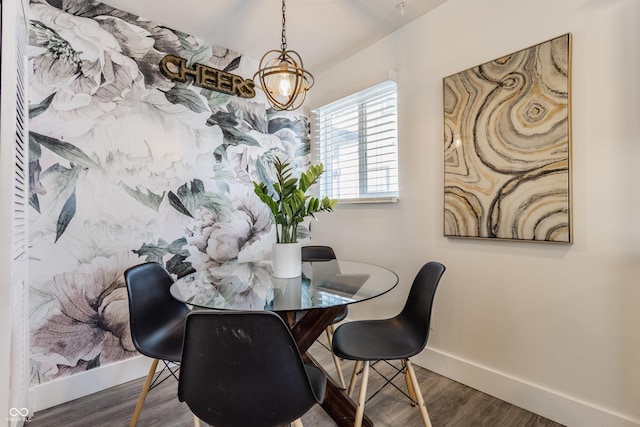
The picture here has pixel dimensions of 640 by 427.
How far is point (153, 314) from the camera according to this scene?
5.82 feet

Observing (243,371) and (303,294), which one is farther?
(303,294)

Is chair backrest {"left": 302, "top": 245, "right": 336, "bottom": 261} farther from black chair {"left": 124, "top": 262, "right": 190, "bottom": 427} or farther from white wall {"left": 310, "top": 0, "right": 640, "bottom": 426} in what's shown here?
black chair {"left": 124, "top": 262, "right": 190, "bottom": 427}

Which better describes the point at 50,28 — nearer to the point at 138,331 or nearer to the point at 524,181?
the point at 138,331

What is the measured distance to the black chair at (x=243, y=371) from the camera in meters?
0.94

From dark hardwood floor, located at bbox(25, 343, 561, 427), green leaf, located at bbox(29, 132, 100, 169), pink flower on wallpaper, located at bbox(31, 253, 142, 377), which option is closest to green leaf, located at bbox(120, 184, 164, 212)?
green leaf, located at bbox(29, 132, 100, 169)

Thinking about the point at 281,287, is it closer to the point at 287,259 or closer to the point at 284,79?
the point at 287,259

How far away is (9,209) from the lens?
1117 mm

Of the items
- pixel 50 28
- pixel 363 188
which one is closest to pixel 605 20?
pixel 363 188

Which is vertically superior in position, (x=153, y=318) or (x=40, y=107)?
(x=40, y=107)

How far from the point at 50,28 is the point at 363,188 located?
249 centimetres

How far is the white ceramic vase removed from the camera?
1.73 meters

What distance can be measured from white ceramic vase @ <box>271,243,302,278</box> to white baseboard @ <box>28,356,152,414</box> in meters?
1.40

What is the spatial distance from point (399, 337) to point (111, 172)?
2200 mm

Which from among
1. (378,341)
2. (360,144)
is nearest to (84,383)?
(378,341)
